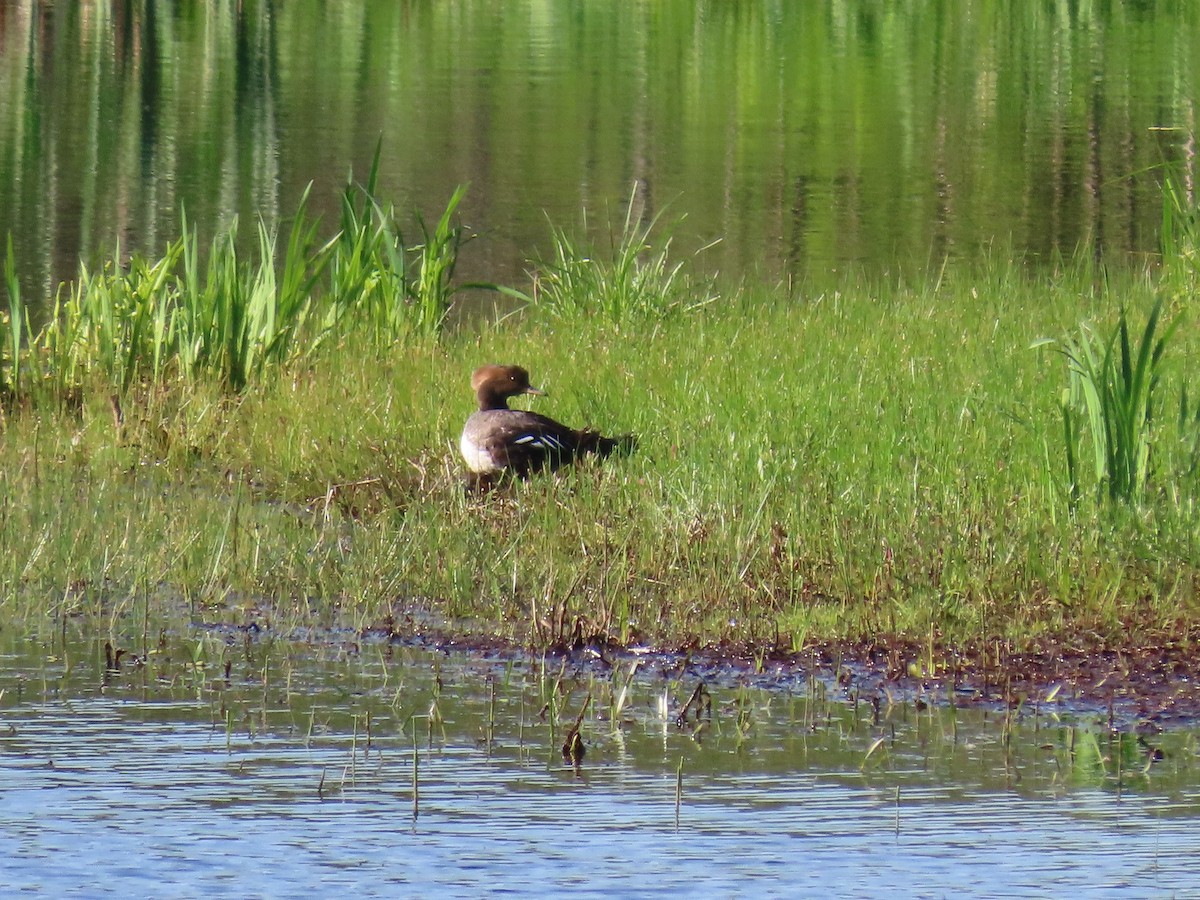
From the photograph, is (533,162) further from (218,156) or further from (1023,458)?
(1023,458)

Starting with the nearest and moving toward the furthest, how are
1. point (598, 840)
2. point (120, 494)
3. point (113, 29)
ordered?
point (598, 840) < point (120, 494) < point (113, 29)

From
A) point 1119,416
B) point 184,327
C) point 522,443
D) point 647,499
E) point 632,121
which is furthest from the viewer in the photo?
point 632,121

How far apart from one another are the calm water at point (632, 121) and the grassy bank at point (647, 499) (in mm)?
2155

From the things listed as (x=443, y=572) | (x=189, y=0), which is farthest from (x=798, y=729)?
(x=189, y=0)

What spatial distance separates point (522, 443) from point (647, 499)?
0.89 m

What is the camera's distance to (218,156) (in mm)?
23375

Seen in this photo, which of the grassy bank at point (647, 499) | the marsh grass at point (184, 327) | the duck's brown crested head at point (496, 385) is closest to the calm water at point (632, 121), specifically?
the grassy bank at point (647, 499)

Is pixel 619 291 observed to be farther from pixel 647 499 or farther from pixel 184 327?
pixel 647 499

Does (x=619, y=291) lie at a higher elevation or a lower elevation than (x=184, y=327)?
higher

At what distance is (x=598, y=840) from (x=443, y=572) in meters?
2.44

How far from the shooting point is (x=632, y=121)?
90.8 feet

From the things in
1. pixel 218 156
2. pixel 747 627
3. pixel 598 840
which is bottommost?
pixel 598 840

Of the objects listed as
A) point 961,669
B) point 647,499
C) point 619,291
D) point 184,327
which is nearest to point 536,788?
point 961,669

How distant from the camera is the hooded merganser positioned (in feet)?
26.0
